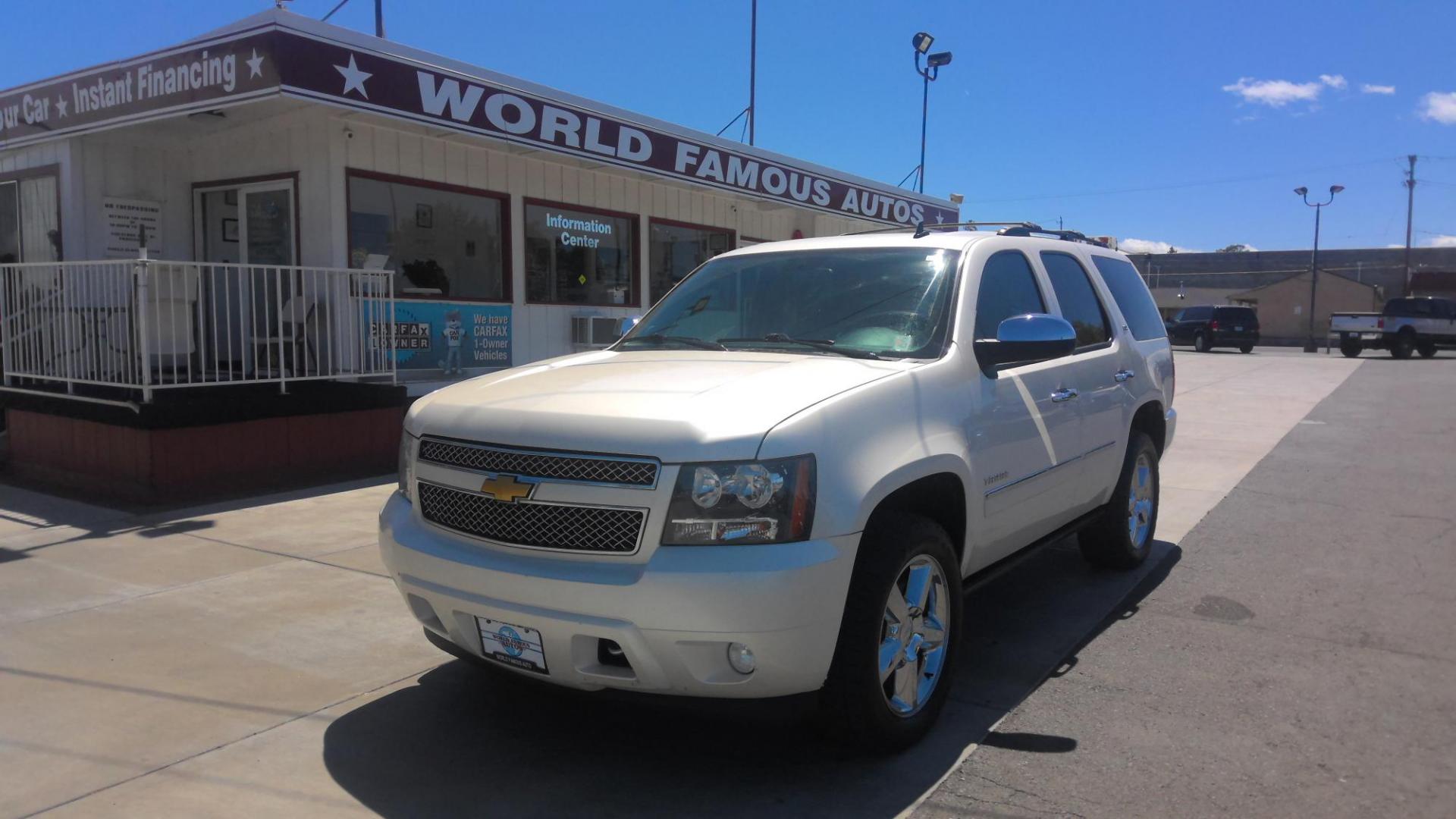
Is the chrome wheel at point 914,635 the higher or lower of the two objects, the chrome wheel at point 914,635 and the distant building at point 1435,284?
the lower

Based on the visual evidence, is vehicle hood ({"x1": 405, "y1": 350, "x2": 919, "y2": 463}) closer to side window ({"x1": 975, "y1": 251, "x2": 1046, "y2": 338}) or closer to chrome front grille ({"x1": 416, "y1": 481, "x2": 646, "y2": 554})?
chrome front grille ({"x1": 416, "y1": 481, "x2": 646, "y2": 554})

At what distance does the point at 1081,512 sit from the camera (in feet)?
17.2

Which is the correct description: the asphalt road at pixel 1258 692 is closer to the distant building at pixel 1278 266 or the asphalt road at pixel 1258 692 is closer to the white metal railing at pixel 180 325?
the white metal railing at pixel 180 325

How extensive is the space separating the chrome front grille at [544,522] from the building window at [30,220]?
9240 millimetres

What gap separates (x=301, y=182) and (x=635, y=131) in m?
3.62

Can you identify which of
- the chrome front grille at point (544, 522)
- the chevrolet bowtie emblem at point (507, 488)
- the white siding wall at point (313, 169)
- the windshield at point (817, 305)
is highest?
the white siding wall at point (313, 169)

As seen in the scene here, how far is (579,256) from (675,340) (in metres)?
8.09

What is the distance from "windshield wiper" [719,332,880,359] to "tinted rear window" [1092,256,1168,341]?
2.44m

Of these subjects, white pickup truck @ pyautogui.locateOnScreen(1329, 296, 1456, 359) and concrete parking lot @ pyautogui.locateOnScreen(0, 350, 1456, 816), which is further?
white pickup truck @ pyautogui.locateOnScreen(1329, 296, 1456, 359)

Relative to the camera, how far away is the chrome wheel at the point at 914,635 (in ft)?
→ 11.3

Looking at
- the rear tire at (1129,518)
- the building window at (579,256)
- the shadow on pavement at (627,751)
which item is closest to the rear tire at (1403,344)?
the building window at (579,256)

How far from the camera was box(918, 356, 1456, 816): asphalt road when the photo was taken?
3314 mm

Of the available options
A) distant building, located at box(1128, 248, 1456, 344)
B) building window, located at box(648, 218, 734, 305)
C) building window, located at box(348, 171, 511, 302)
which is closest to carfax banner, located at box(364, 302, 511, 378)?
building window, located at box(348, 171, 511, 302)

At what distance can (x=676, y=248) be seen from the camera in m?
14.0
